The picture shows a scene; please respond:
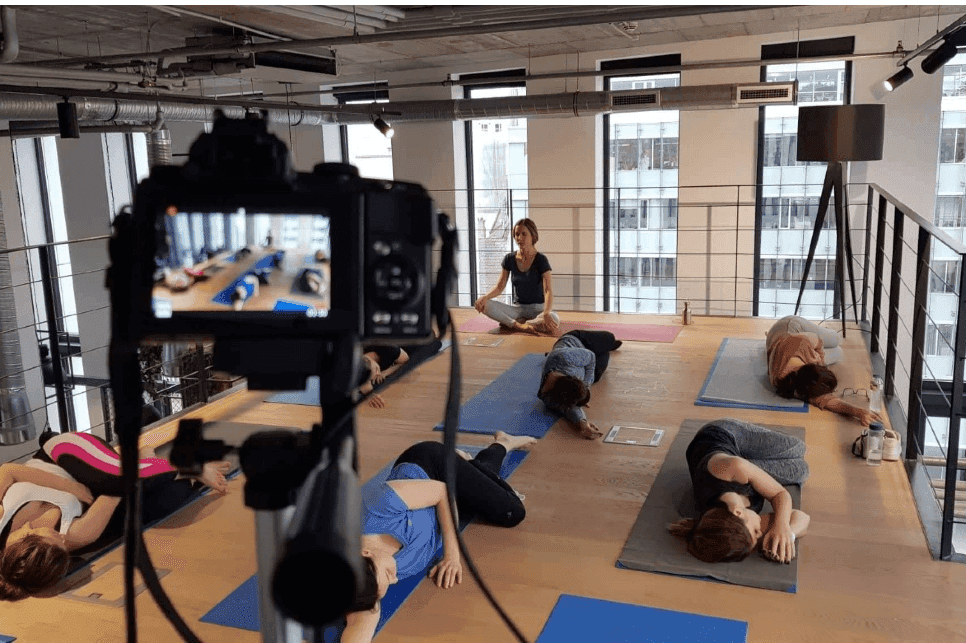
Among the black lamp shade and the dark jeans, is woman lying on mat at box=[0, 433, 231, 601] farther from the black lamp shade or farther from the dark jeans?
the black lamp shade

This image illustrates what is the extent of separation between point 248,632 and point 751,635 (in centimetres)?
151

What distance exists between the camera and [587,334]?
5.04 metres

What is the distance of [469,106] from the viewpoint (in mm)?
8031

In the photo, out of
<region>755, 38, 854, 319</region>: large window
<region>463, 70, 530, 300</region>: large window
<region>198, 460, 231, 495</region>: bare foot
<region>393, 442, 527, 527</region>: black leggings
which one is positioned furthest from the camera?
<region>463, 70, 530, 300</region>: large window

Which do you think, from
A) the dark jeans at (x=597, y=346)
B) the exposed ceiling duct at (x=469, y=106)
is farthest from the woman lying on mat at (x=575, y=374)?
the exposed ceiling duct at (x=469, y=106)

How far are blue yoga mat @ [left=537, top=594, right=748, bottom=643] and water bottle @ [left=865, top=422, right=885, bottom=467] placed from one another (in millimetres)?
1470

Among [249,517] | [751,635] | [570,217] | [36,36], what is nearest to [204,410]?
[249,517]

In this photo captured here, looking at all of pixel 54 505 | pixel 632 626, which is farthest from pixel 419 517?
pixel 54 505

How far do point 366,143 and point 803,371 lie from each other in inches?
283

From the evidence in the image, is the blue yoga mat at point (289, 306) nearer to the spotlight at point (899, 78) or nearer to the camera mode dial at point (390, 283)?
the camera mode dial at point (390, 283)

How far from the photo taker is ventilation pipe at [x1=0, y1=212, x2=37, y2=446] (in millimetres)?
7828

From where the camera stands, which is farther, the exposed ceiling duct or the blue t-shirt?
the exposed ceiling duct

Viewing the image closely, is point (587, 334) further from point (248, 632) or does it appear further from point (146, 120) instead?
point (146, 120)

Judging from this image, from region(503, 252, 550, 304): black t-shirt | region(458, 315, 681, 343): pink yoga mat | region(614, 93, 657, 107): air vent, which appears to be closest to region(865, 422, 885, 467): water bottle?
region(458, 315, 681, 343): pink yoga mat
